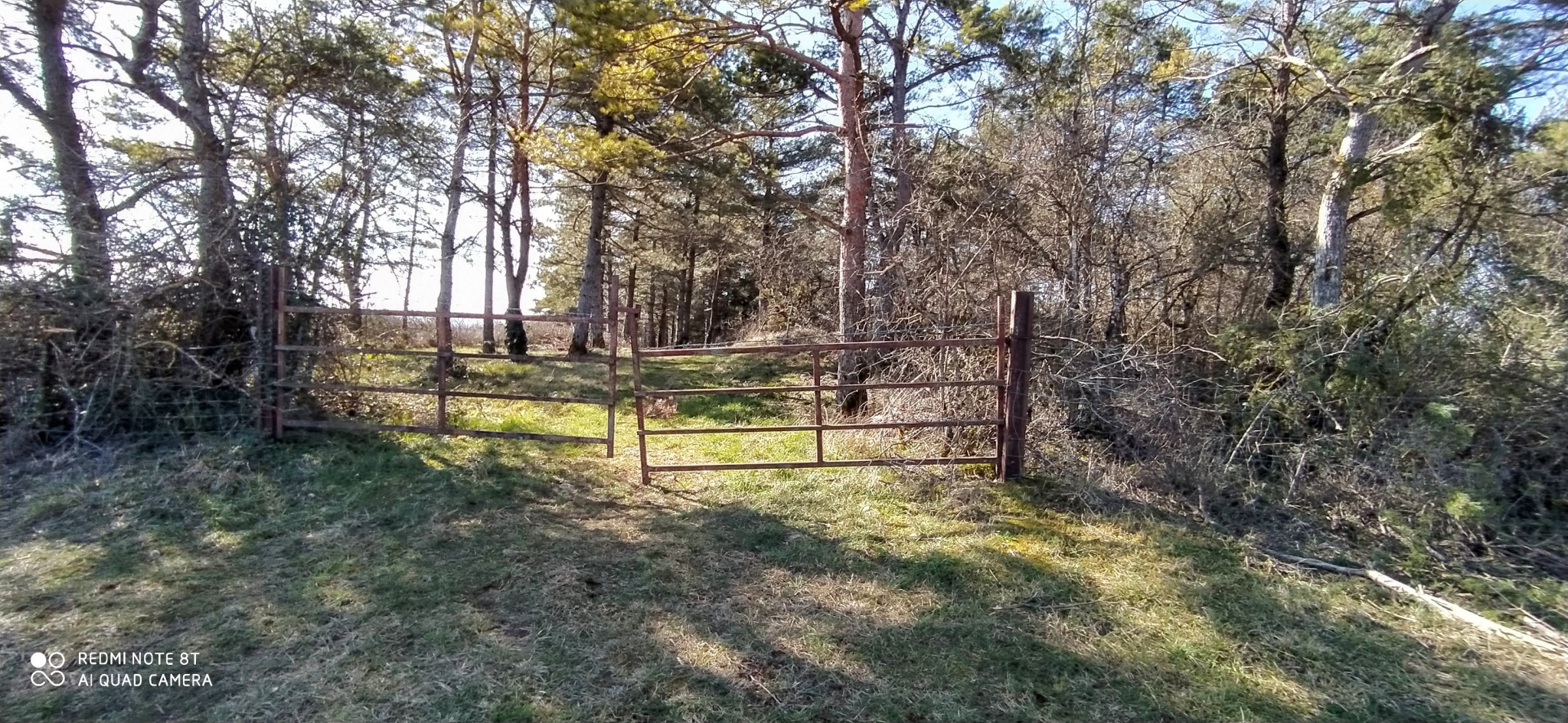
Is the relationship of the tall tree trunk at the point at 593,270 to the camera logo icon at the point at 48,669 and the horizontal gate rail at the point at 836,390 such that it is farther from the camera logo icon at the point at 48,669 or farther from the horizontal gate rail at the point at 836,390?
the camera logo icon at the point at 48,669

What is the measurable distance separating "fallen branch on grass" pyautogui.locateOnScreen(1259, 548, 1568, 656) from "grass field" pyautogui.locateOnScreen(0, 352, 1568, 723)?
0.14 meters

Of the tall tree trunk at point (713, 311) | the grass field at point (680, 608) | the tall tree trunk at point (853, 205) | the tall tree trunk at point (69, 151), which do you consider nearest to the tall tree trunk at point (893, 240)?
the tall tree trunk at point (853, 205)

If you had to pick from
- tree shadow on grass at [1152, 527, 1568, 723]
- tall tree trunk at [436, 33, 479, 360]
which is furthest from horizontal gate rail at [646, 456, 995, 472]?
tall tree trunk at [436, 33, 479, 360]

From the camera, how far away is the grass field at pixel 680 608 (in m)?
2.97

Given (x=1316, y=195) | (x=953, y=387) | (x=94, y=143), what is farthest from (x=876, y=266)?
(x=94, y=143)

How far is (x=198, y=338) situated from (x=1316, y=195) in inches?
497

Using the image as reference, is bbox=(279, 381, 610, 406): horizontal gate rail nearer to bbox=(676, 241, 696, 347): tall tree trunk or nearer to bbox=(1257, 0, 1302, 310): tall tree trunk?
bbox=(1257, 0, 1302, 310): tall tree trunk

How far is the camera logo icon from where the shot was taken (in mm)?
3017

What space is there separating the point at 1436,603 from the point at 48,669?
23.6ft

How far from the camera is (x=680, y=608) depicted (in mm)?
3766

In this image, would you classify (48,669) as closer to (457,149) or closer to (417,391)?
(417,391)

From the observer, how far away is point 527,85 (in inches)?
594

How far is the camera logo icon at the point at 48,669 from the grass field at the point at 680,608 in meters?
0.07

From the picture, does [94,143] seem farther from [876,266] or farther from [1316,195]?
[1316,195]
